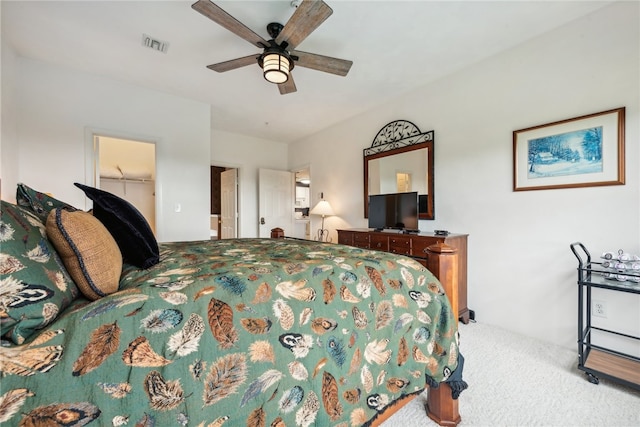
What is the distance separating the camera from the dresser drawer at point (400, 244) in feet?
9.37

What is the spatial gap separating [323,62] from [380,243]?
202cm

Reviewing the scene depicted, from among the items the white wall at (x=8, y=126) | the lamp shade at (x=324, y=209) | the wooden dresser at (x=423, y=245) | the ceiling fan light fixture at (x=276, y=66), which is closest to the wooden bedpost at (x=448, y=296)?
the wooden dresser at (x=423, y=245)

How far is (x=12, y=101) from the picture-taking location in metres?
2.60

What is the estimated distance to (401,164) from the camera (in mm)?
3492

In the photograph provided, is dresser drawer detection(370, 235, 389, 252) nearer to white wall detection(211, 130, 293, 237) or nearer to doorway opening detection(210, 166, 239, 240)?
white wall detection(211, 130, 293, 237)

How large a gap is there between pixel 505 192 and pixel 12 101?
495 cm

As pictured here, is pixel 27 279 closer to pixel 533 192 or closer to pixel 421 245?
pixel 421 245

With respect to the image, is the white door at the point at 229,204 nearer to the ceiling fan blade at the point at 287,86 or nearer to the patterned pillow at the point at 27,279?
the ceiling fan blade at the point at 287,86

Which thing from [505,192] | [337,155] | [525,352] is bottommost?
[525,352]

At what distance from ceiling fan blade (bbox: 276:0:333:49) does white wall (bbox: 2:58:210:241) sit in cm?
233

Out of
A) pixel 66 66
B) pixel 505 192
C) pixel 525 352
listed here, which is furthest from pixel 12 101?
pixel 525 352

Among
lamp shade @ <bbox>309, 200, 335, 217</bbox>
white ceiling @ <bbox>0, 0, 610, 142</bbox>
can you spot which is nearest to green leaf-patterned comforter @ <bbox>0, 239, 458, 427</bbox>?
white ceiling @ <bbox>0, 0, 610, 142</bbox>

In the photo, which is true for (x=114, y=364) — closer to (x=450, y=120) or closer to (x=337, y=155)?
(x=450, y=120)

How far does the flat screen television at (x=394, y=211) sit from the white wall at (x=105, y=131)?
2.44m
